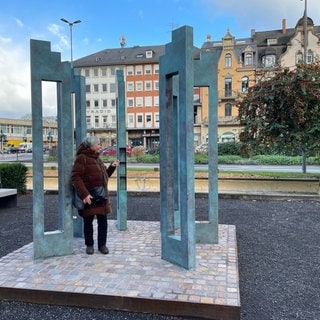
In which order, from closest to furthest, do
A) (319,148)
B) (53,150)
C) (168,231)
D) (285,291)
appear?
(285,291), (168,231), (319,148), (53,150)

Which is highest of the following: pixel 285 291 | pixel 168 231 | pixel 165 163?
pixel 165 163

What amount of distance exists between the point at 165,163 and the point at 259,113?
6.74 m

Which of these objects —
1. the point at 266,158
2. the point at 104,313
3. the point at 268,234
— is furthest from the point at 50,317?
the point at 266,158

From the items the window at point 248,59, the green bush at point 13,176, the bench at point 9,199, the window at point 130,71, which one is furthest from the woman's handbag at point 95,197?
the window at point 130,71

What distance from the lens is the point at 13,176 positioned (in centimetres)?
1026

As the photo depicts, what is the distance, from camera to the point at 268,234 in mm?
6137

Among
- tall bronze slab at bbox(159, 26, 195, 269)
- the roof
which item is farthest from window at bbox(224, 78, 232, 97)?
tall bronze slab at bbox(159, 26, 195, 269)

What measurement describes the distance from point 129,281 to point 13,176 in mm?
7716

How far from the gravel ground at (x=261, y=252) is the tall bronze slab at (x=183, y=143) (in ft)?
2.66

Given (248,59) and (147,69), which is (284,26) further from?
(147,69)

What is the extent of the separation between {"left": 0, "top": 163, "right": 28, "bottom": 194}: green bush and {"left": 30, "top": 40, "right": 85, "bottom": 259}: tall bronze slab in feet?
20.8

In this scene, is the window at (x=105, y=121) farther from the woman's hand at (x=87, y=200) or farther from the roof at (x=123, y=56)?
the woman's hand at (x=87, y=200)

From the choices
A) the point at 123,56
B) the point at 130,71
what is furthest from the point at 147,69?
the point at 123,56

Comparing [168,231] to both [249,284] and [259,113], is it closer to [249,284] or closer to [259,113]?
[249,284]
